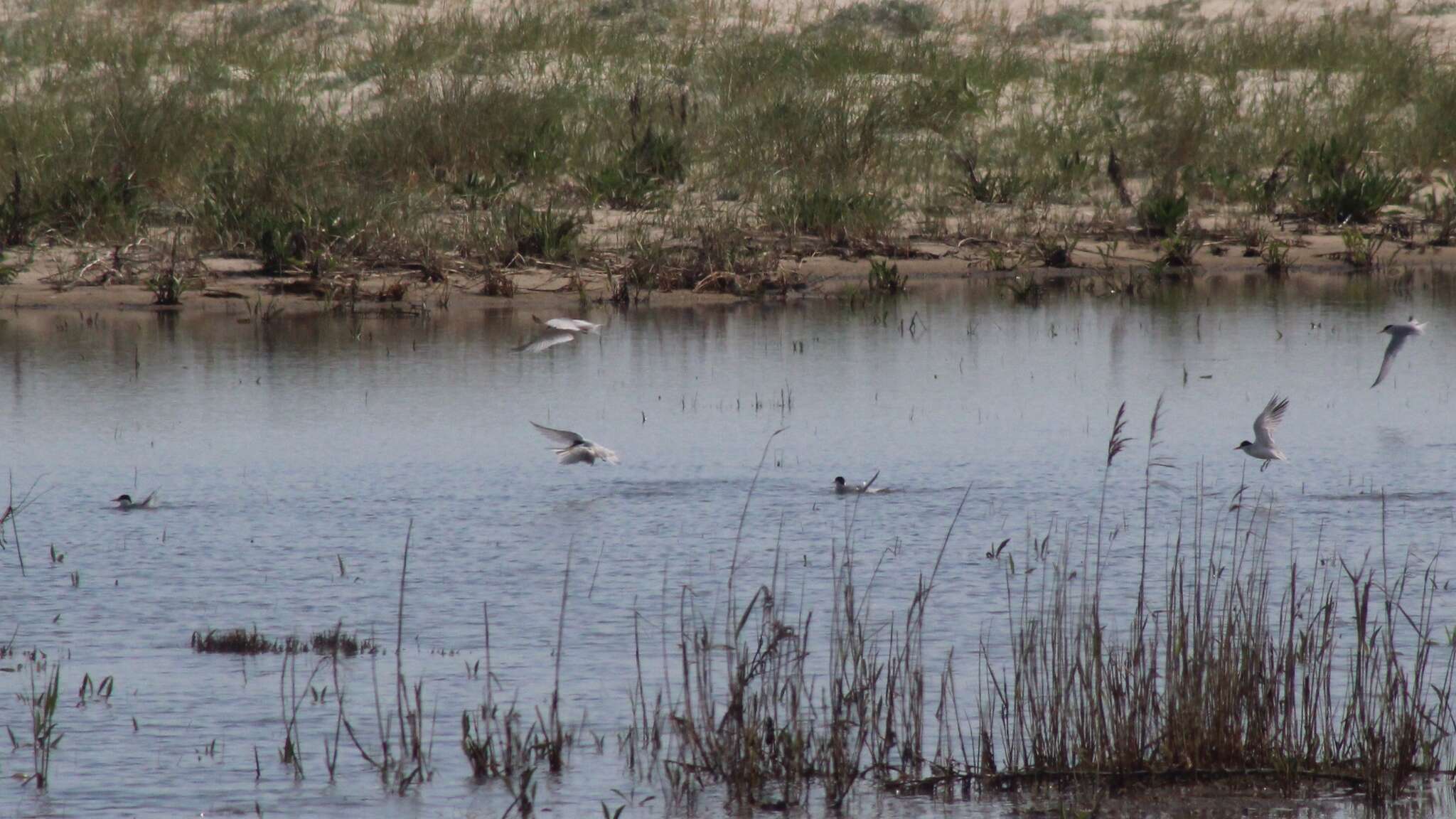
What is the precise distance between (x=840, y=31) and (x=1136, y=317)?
1242cm

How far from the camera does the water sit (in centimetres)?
670

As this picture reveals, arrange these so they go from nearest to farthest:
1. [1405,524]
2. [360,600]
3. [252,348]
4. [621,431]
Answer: [360,600] < [1405,524] < [621,431] < [252,348]

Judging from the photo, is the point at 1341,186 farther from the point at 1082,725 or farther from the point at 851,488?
the point at 1082,725

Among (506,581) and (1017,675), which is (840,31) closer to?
(506,581)

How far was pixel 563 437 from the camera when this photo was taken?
1033 cm

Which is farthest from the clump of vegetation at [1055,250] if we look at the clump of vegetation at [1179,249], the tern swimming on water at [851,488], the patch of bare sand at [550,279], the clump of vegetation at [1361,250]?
the tern swimming on water at [851,488]

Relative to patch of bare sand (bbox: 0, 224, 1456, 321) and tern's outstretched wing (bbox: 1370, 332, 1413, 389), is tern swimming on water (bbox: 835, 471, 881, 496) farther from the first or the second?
patch of bare sand (bbox: 0, 224, 1456, 321)

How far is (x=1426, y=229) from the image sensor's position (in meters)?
21.2

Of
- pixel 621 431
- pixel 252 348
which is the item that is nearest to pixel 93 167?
pixel 252 348

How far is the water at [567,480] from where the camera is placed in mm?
6699

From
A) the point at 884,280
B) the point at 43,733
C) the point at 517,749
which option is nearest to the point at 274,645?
the point at 43,733

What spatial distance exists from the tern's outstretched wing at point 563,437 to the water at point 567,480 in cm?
17

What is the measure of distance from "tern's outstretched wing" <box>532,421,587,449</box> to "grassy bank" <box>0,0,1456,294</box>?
22.0 ft

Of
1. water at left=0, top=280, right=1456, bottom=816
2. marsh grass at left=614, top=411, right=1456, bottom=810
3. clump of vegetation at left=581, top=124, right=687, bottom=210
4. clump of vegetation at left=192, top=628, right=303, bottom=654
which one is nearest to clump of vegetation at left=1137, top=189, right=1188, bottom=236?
water at left=0, top=280, right=1456, bottom=816
